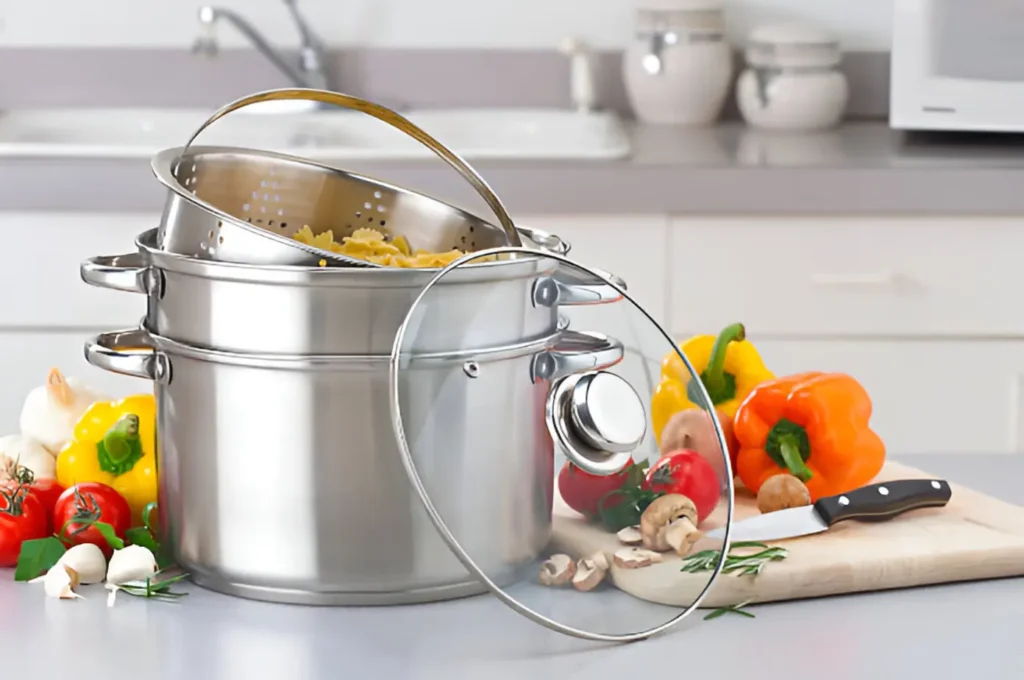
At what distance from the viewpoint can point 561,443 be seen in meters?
0.83

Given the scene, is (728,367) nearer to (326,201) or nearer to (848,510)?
(848,510)

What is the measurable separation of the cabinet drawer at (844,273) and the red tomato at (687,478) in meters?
1.37

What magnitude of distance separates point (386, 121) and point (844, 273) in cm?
138

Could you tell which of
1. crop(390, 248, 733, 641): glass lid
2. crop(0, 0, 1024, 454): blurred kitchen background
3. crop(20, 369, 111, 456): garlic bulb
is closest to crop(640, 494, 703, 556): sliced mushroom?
crop(390, 248, 733, 641): glass lid

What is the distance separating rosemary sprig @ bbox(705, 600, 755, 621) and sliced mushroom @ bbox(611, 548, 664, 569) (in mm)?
58

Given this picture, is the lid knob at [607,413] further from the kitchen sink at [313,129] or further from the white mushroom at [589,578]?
the kitchen sink at [313,129]

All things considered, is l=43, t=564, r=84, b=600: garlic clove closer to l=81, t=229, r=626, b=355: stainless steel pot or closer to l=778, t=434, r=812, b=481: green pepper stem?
l=81, t=229, r=626, b=355: stainless steel pot

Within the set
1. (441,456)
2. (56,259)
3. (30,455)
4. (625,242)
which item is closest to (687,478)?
(441,456)

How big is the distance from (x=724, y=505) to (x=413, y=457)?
195 mm

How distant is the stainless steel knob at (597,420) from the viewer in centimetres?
80

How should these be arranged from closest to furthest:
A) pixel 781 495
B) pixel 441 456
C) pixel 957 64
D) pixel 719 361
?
pixel 441 456, pixel 781 495, pixel 719 361, pixel 957 64

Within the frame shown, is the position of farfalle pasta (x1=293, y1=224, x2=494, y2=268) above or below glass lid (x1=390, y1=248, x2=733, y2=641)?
above

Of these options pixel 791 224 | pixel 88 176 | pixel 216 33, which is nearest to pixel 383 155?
pixel 88 176

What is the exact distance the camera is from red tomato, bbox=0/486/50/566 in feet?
2.97
